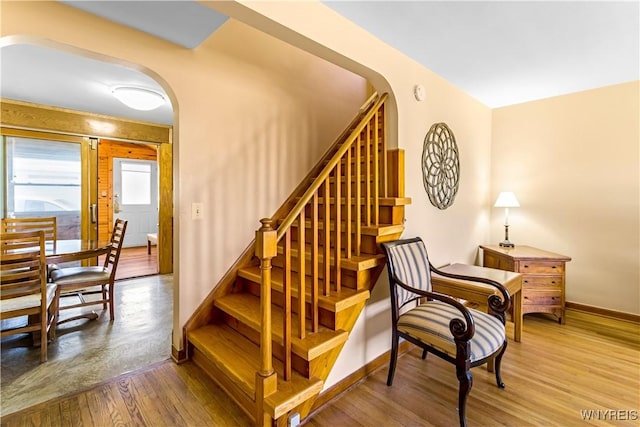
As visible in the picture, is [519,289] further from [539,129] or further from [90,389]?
[90,389]

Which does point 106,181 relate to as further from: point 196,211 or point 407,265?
point 407,265

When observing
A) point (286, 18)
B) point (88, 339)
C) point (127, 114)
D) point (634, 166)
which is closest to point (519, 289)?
point (634, 166)

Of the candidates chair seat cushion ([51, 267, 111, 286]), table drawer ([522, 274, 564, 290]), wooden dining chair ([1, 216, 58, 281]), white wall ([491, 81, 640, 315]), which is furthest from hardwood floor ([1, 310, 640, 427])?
wooden dining chair ([1, 216, 58, 281])

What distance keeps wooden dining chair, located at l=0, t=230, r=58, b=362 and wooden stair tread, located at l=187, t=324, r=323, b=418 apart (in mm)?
1122

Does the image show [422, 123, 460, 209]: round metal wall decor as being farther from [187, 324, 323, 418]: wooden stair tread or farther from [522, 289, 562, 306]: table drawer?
[187, 324, 323, 418]: wooden stair tread

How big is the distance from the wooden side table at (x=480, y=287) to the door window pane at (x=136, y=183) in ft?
22.2

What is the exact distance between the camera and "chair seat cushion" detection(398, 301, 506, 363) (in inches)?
64.2

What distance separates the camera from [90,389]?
→ 1844 millimetres

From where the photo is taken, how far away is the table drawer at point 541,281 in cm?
298

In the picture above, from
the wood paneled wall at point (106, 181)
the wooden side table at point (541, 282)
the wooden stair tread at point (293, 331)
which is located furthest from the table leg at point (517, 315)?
the wood paneled wall at point (106, 181)

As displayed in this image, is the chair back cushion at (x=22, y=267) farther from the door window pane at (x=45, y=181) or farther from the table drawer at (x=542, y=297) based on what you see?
the table drawer at (x=542, y=297)

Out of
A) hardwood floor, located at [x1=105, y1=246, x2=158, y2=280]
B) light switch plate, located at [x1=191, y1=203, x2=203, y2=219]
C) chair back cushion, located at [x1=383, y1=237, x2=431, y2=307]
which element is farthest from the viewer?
hardwood floor, located at [x1=105, y1=246, x2=158, y2=280]

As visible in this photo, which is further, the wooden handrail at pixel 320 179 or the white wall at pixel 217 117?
the white wall at pixel 217 117

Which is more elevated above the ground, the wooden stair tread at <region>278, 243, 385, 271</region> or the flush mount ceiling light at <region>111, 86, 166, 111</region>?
the flush mount ceiling light at <region>111, 86, 166, 111</region>
